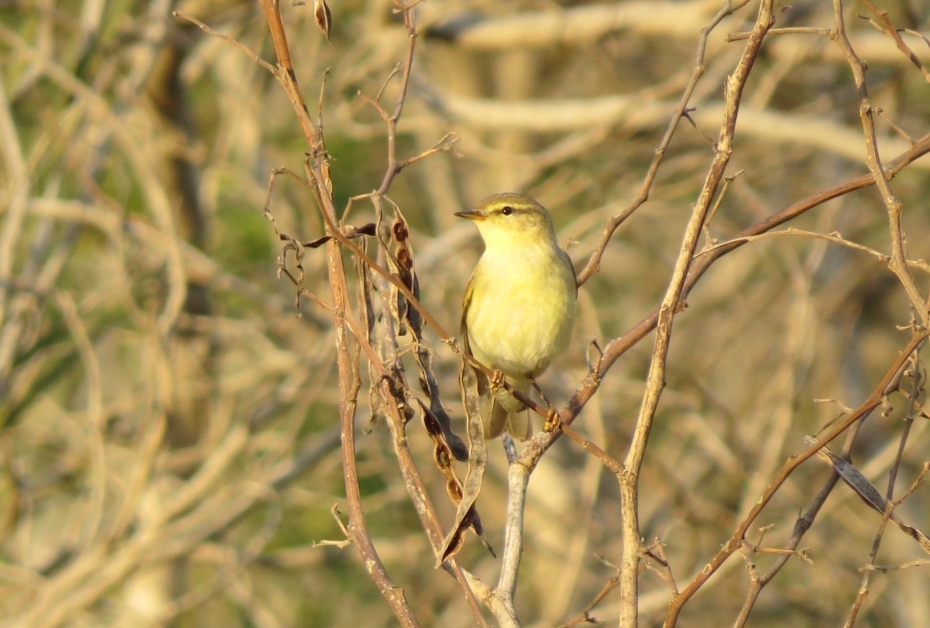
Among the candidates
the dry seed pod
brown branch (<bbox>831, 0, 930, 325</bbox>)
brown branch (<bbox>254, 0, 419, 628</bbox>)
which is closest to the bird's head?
the dry seed pod

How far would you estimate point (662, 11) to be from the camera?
240 inches

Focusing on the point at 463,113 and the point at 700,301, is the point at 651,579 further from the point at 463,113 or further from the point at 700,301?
the point at 463,113

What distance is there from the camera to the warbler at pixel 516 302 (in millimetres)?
4051

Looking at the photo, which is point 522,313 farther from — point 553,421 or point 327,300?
point 327,300

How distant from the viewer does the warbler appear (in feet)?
13.3

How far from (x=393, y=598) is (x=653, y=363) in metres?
0.64

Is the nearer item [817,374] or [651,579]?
[651,579]

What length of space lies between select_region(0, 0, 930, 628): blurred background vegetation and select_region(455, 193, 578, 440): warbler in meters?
0.65

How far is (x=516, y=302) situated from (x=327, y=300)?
310 centimetres

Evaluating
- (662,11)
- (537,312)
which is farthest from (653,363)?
(662,11)

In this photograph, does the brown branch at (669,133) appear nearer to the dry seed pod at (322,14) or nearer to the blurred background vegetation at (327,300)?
the dry seed pod at (322,14)

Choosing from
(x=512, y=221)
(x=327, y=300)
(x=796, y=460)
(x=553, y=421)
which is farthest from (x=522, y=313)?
(x=327, y=300)

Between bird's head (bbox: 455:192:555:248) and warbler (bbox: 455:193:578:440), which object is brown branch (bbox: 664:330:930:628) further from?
bird's head (bbox: 455:192:555:248)

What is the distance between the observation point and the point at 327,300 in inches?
275
